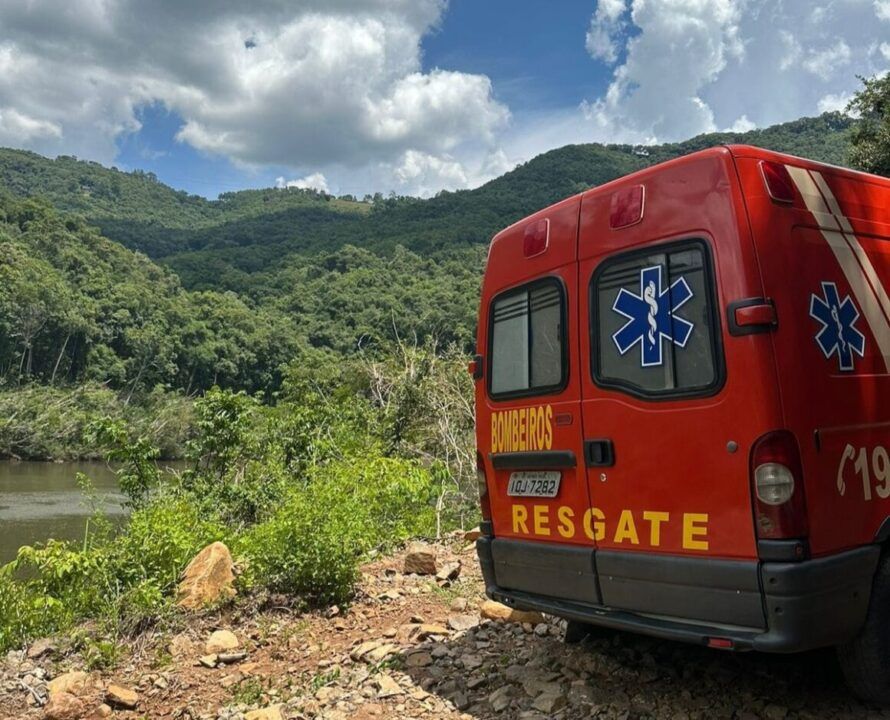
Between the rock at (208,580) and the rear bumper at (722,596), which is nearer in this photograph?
the rear bumper at (722,596)

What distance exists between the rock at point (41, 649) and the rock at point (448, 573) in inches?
116

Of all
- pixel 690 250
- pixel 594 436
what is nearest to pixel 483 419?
pixel 594 436

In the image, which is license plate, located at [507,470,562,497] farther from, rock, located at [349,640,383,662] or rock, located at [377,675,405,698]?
rock, located at [349,640,383,662]


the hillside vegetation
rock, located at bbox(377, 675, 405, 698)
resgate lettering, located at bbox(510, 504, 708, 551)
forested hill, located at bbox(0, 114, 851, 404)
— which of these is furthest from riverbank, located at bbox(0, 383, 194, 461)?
resgate lettering, located at bbox(510, 504, 708, 551)

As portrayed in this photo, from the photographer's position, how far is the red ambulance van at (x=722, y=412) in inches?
114

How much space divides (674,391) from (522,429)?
1.01 m

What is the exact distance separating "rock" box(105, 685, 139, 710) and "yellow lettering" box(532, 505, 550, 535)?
2682 mm

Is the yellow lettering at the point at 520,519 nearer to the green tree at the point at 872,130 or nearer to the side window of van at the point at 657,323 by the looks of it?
the side window of van at the point at 657,323

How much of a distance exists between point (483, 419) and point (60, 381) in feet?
210

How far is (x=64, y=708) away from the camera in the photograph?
4.27 meters

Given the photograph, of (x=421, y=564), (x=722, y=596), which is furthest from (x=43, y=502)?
(x=722, y=596)

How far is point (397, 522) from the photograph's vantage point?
332 inches

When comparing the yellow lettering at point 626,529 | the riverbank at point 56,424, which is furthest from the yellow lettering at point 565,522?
the riverbank at point 56,424

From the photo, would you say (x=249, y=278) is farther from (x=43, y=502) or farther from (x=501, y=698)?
(x=501, y=698)
